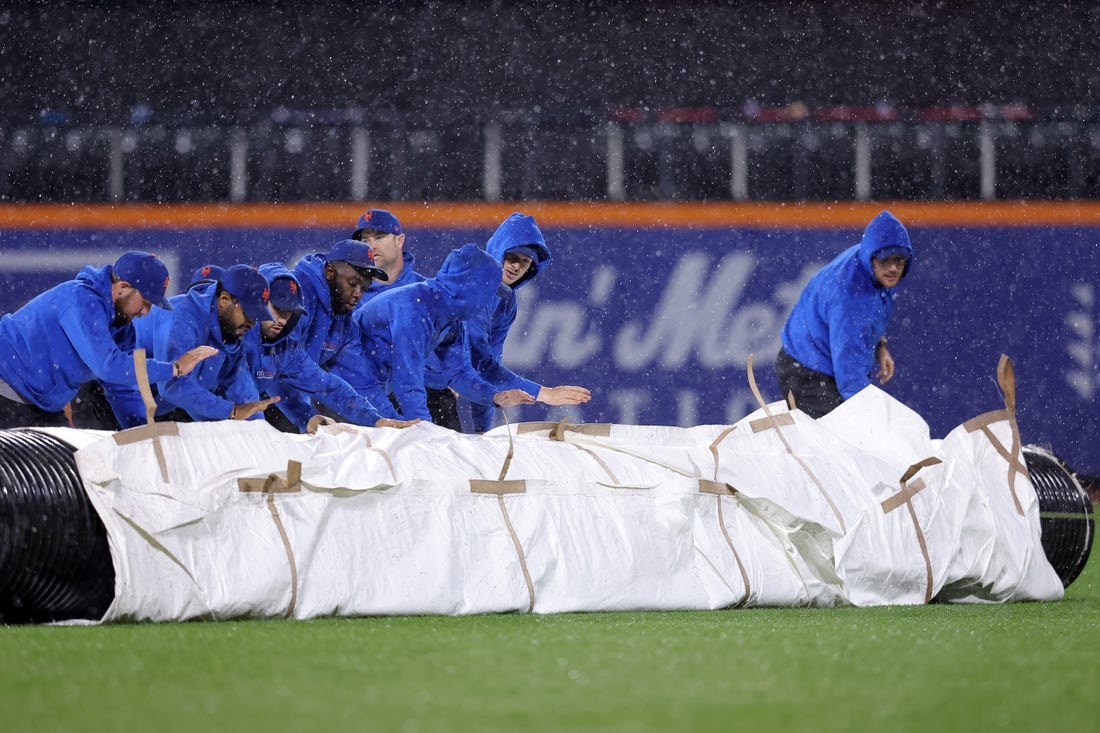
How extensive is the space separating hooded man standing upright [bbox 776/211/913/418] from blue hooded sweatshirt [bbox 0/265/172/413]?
3.32 metres

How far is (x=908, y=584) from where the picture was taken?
19.7ft

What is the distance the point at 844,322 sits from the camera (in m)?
8.01

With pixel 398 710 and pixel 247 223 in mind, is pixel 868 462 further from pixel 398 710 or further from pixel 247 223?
pixel 247 223

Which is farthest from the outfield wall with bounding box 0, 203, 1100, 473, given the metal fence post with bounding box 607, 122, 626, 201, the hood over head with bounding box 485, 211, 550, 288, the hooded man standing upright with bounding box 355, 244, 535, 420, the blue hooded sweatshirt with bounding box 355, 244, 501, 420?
the blue hooded sweatshirt with bounding box 355, 244, 501, 420

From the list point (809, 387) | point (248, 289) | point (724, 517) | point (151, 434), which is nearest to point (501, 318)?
point (809, 387)

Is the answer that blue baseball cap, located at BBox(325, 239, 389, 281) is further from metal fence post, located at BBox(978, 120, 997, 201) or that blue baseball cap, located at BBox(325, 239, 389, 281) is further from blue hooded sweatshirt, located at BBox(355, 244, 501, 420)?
metal fence post, located at BBox(978, 120, 997, 201)

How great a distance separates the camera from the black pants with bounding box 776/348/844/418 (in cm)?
836

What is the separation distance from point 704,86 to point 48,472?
1441 centimetres

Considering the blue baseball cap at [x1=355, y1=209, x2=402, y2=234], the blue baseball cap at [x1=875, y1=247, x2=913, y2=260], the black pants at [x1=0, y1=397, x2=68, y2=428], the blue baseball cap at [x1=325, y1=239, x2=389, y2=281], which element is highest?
the blue baseball cap at [x1=355, y1=209, x2=402, y2=234]

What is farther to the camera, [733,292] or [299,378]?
[733,292]

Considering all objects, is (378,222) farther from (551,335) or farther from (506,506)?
(551,335)

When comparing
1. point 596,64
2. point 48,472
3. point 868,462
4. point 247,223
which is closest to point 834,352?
point 868,462

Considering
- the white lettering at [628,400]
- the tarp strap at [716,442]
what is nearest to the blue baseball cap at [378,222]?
the tarp strap at [716,442]

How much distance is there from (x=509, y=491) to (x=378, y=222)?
3.38 meters
